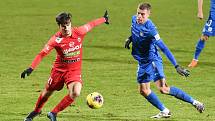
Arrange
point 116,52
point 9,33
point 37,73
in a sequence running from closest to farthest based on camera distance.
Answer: point 37,73, point 116,52, point 9,33

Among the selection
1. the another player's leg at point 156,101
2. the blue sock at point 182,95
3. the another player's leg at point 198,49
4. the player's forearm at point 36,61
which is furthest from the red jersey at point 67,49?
the another player's leg at point 198,49

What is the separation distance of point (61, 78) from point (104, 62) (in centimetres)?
943

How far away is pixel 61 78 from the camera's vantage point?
1270 centimetres

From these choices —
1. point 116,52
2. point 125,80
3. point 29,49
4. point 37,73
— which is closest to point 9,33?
point 29,49

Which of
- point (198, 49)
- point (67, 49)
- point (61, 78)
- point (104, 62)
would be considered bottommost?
point (61, 78)

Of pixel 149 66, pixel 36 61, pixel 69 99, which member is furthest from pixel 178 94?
pixel 36 61

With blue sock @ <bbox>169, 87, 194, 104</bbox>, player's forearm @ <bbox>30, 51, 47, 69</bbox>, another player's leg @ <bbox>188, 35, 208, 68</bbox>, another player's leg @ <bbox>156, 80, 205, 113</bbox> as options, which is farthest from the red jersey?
another player's leg @ <bbox>188, 35, 208, 68</bbox>

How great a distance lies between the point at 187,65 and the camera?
21.2 m

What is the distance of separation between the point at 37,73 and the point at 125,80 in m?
2.82

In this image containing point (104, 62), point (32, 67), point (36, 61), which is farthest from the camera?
point (104, 62)

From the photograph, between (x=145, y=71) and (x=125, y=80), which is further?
(x=125, y=80)

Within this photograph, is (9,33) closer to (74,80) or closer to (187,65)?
(187,65)

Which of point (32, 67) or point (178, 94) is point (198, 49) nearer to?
point (178, 94)

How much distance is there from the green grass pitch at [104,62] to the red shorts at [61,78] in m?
0.72
